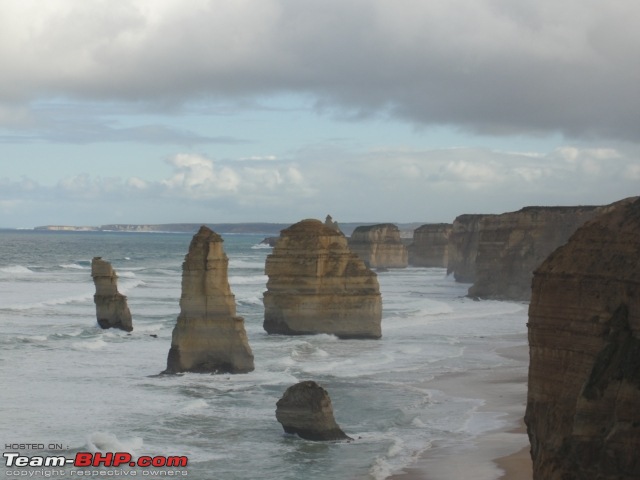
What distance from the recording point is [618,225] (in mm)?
14680

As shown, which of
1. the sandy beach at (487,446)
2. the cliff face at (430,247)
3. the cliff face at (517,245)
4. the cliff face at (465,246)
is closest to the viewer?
the sandy beach at (487,446)

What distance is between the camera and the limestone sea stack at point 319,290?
46.5m

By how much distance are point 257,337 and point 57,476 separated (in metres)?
24.0

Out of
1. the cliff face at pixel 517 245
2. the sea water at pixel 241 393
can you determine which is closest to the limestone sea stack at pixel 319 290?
the sea water at pixel 241 393

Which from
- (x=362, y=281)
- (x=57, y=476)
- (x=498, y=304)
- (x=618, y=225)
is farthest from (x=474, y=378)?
(x=498, y=304)

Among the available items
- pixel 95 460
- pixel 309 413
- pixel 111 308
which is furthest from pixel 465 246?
pixel 95 460

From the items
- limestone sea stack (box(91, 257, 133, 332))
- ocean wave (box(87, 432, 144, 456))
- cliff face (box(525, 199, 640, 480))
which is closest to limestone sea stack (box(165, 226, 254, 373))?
ocean wave (box(87, 432, 144, 456))

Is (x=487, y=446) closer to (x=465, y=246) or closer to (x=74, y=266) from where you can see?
(x=465, y=246)

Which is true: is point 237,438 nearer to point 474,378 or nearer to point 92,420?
point 92,420

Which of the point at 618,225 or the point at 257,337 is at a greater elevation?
the point at 618,225

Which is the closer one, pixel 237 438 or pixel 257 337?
pixel 237 438

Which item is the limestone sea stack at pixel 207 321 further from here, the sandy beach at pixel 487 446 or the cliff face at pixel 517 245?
the cliff face at pixel 517 245

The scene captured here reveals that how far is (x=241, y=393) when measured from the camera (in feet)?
107

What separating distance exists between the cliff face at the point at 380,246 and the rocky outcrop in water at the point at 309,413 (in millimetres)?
91524
